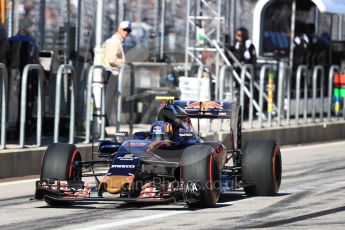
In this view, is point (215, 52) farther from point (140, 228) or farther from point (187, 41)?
point (140, 228)

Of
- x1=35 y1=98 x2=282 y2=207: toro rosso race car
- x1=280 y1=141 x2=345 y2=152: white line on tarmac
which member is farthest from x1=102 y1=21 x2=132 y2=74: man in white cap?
x1=35 y1=98 x2=282 y2=207: toro rosso race car

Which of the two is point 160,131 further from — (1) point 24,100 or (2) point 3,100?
(1) point 24,100

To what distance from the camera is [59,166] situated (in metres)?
12.5

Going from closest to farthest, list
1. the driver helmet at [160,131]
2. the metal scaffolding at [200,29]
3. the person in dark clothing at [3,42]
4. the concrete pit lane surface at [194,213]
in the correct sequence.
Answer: the concrete pit lane surface at [194,213]
the driver helmet at [160,131]
the person in dark clothing at [3,42]
the metal scaffolding at [200,29]

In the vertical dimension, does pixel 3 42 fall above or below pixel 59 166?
above

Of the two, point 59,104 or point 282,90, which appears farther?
point 282,90

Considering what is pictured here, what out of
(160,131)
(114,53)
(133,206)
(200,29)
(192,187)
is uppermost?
(200,29)

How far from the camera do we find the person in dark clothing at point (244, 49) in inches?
993

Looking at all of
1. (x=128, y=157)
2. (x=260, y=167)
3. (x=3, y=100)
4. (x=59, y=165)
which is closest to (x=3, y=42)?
(x=3, y=100)

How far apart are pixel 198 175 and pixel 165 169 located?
0.57 meters

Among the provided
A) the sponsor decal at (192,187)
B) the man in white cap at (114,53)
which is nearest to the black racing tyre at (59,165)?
the sponsor decal at (192,187)

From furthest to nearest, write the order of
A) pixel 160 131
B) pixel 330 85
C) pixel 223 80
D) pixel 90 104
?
pixel 330 85 < pixel 223 80 < pixel 90 104 < pixel 160 131

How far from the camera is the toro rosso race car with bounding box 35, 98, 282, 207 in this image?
12.0 m

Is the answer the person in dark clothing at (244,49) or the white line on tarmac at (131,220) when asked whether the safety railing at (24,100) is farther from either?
the person in dark clothing at (244,49)
